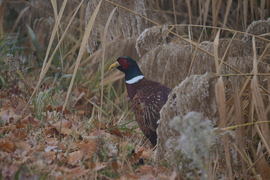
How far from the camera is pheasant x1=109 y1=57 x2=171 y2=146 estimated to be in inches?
116

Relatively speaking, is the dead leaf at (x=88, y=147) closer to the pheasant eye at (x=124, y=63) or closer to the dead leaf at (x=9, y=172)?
the dead leaf at (x=9, y=172)

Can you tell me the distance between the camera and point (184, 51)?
279cm

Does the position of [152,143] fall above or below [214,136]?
below

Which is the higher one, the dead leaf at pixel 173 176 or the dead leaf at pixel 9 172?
the dead leaf at pixel 9 172

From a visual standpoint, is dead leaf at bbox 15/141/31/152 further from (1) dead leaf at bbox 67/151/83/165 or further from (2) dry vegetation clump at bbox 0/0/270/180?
(1) dead leaf at bbox 67/151/83/165

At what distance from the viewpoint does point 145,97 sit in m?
3.05

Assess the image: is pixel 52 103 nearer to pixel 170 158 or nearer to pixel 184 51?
pixel 184 51

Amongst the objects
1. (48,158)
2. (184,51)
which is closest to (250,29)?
(184,51)

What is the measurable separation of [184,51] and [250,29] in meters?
0.47


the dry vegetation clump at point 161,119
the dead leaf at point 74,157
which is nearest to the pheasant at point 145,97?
the dry vegetation clump at point 161,119

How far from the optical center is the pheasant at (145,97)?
294 centimetres

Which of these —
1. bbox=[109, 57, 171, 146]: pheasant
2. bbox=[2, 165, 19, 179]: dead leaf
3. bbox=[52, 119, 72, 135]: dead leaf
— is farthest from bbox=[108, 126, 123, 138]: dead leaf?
bbox=[2, 165, 19, 179]: dead leaf

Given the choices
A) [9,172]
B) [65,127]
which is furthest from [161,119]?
[65,127]

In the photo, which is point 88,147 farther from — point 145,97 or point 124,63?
point 124,63
